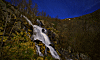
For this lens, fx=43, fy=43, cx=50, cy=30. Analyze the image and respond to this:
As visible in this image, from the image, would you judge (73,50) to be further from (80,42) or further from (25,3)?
(25,3)

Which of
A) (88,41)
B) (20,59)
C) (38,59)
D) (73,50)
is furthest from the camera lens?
(88,41)

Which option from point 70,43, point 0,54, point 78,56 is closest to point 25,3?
point 0,54

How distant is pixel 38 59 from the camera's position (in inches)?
237

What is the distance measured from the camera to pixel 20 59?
16.7 ft

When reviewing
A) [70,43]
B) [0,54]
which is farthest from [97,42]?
[0,54]

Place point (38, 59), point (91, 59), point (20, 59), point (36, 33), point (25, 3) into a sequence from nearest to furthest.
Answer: point (20, 59)
point (38, 59)
point (36, 33)
point (91, 59)
point (25, 3)

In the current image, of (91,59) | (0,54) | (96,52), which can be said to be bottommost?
(91,59)

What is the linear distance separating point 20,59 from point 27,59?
2.55 feet

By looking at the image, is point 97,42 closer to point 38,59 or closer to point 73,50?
point 73,50

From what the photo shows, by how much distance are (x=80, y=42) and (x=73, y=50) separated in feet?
16.1

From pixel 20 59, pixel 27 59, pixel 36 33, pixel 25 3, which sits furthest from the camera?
pixel 25 3

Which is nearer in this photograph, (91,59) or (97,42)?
(91,59)

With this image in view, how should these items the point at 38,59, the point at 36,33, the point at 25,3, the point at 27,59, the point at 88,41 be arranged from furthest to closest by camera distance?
the point at 25,3, the point at 88,41, the point at 36,33, the point at 38,59, the point at 27,59

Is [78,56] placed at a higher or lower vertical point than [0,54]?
lower
